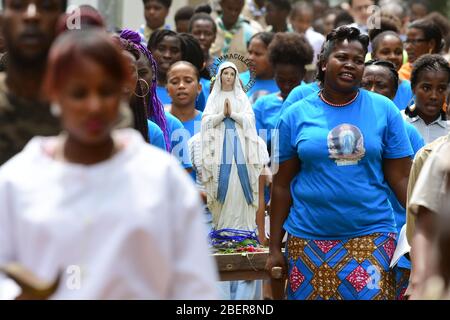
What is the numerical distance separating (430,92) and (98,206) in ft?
20.2

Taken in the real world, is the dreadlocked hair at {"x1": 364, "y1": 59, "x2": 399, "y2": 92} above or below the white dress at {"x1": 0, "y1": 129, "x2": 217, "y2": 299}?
below

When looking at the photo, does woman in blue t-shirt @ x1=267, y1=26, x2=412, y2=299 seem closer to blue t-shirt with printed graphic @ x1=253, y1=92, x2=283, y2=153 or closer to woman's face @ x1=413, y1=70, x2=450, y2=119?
woman's face @ x1=413, y1=70, x2=450, y2=119

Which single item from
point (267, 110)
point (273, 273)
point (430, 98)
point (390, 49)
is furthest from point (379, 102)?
point (390, 49)

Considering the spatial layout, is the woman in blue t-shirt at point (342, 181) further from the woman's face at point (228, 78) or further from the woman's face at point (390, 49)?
the woman's face at point (390, 49)

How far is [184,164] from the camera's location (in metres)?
8.95

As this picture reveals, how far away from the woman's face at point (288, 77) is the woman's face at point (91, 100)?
7.41 meters

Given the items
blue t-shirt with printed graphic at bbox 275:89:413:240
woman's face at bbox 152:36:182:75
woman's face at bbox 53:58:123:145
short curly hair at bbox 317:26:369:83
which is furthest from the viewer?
woman's face at bbox 152:36:182:75

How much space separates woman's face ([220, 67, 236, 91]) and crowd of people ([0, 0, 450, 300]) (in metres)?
0.01

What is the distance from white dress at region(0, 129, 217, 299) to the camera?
4.18m

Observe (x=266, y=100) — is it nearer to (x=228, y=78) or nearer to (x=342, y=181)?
(x=228, y=78)

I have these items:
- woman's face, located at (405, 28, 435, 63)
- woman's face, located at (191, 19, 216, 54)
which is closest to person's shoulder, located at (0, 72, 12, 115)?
woman's face, located at (405, 28, 435, 63)
